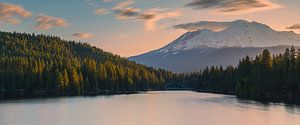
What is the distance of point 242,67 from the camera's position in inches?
6201

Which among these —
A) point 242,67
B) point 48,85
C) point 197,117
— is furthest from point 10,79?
point 197,117

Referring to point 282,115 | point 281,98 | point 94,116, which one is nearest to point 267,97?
point 281,98

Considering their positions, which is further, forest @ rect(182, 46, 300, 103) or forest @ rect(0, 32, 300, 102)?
forest @ rect(0, 32, 300, 102)

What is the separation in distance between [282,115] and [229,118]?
9.10 meters

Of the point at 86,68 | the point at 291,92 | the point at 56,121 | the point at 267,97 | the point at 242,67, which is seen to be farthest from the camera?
the point at 86,68

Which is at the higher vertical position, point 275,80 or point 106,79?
point 106,79

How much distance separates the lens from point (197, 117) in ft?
254

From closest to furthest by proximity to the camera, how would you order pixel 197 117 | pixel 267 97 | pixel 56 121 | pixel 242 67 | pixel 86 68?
1. pixel 56 121
2. pixel 197 117
3. pixel 267 97
4. pixel 242 67
5. pixel 86 68

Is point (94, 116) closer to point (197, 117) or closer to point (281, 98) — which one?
point (197, 117)

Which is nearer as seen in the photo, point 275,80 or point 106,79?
point 275,80

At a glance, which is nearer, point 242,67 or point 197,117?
point 197,117

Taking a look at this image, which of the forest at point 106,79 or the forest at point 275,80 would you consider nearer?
the forest at point 275,80

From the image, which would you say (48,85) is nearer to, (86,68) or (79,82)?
(79,82)

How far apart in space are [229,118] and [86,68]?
129 metres
